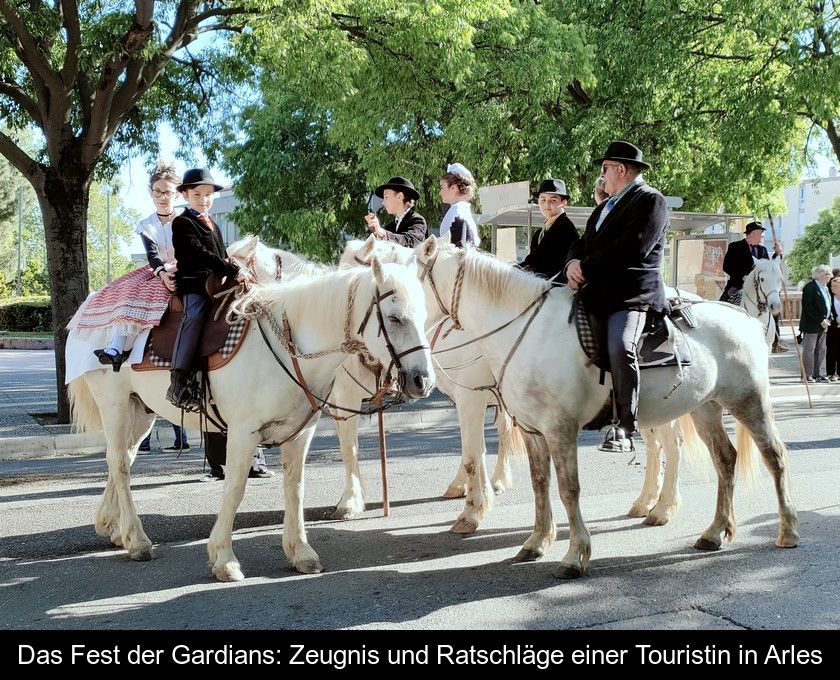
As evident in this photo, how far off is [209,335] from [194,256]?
1.68 feet

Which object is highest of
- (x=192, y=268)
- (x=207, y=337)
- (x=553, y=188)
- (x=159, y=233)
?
(x=553, y=188)

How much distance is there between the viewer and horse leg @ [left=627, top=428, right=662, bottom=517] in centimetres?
684

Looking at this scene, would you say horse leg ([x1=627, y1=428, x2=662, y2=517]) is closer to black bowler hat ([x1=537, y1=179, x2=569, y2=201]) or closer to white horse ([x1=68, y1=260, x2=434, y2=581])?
black bowler hat ([x1=537, y1=179, x2=569, y2=201])

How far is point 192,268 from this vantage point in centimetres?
551

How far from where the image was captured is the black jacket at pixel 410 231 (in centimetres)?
698

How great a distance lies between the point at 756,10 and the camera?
16.4 m

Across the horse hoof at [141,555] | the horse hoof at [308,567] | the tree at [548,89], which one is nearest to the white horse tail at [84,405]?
the horse hoof at [141,555]

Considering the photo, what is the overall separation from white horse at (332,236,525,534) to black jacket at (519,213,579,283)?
2.78 feet

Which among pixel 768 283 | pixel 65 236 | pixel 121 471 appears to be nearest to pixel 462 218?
pixel 121 471

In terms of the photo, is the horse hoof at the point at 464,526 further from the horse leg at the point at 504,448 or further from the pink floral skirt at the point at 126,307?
the pink floral skirt at the point at 126,307

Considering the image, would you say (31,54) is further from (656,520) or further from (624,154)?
(656,520)

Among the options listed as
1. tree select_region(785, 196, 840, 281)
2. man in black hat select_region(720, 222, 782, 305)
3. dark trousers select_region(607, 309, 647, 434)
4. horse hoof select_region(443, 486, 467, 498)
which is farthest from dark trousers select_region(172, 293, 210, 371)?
tree select_region(785, 196, 840, 281)

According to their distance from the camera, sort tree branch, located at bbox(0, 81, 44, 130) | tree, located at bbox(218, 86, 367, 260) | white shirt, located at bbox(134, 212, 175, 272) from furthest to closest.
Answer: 1. tree, located at bbox(218, 86, 367, 260)
2. tree branch, located at bbox(0, 81, 44, 130)
3. white shirt, located at bbox(134, 212, 175, 272)

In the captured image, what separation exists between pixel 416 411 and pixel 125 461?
7239 mm
